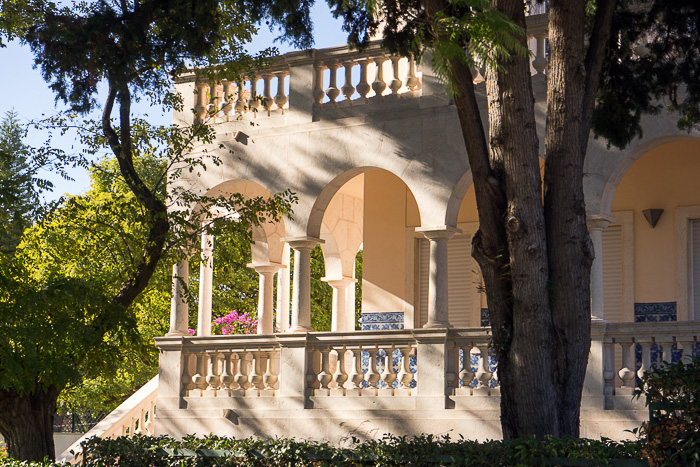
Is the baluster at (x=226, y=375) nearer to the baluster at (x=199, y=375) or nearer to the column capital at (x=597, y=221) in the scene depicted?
the baluster at (x=199, y=375)

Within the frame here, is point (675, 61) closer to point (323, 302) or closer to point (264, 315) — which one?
point (264, 315)

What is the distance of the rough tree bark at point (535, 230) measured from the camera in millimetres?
8258

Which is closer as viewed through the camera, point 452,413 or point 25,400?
point 25,400

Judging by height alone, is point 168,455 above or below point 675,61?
below

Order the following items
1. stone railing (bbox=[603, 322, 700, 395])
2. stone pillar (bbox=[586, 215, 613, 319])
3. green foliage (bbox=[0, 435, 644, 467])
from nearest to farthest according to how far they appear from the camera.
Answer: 1. green foliage (bbox=[0, 435, 644, 467])
2. stone railing (bbox=[603, 322, 700, 395])
3. stone pillar (bbox=[586, 215, 613, 319])

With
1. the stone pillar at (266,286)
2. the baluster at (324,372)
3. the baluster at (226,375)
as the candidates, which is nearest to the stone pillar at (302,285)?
the baluster at (324,372)

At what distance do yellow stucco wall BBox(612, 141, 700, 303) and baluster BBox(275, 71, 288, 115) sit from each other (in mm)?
5135

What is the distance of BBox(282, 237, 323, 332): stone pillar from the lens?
13.7 m

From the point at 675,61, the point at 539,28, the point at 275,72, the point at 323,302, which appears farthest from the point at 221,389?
the point at 323,302

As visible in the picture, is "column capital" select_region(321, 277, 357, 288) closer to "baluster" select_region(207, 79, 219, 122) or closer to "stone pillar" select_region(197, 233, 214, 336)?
"stone pillar" select_region(197, 233, 214, 336)

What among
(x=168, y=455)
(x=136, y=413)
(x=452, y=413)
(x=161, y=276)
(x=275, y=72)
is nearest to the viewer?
(x=168, y=455)

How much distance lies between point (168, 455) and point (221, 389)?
5.42 meters

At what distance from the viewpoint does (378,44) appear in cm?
1352

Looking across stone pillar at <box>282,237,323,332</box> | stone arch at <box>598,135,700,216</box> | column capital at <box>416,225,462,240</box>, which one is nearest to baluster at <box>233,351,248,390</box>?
stone pillar at <box>282,237,323,332</box>
